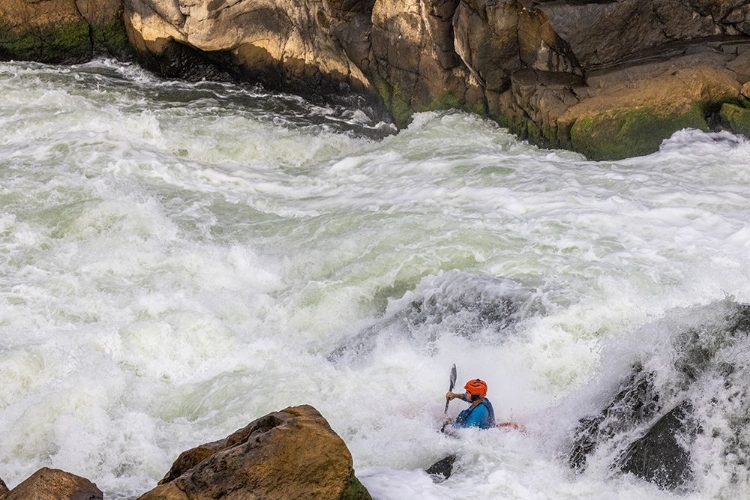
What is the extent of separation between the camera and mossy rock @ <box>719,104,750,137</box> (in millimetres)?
11445

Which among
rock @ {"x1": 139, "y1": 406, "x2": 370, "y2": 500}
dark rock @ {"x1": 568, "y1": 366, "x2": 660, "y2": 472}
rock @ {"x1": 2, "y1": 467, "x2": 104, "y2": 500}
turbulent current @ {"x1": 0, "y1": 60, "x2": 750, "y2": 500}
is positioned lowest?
turbulent current @ {"x1": 0, "y1": 60, "x2": 750, "y2": 500}

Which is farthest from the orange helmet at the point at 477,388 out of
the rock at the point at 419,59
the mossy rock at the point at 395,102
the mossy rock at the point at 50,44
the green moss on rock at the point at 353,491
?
the mossy rock at the point at 50,44

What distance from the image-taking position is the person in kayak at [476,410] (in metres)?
6.77

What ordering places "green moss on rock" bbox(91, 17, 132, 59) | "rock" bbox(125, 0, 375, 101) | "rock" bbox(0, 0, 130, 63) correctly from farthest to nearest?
A: 1. "green moss on rock" bbox(91, 17, 132, 59)
2. "rock" bbox(0, 0, 130, 63)
3. "rock" bbox(125, 0, 375, 101)

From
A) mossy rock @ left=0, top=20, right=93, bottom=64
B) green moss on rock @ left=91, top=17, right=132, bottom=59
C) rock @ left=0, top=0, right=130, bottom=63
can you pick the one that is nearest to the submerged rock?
green moss on rock @ left=91, top=17, right=132, bottom=59

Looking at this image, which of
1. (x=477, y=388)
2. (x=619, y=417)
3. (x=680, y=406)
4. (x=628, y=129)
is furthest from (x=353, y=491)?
(x=628, y=129)

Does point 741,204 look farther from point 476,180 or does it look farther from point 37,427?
point 37,427

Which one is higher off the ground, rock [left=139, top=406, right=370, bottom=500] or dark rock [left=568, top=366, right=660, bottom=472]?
rock [left=139, top=406, right=370, bottom=500]

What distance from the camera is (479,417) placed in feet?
22.2

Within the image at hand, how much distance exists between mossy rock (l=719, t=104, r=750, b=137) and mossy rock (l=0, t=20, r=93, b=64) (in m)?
11.1

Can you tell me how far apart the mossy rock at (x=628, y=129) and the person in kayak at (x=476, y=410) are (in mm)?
5857

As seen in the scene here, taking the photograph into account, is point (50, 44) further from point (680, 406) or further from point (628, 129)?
point (680, 406)

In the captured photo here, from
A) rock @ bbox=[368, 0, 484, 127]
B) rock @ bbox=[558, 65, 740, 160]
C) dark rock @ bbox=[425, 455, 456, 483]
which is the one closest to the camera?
dark rock @ bbox=[425, 455, 456, 483]

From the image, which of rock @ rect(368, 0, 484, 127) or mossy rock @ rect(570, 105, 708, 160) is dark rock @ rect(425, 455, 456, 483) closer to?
mossy rock @ rect(570, 105, 708, 160)
